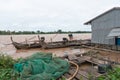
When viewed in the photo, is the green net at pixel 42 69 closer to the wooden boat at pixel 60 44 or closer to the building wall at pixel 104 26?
the building wall at pixel 104 26

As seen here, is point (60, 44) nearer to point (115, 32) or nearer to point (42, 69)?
point (115, 32)

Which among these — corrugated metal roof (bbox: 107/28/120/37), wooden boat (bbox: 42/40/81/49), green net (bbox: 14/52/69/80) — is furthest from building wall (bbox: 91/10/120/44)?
green net (bbox: 14/52/69/80)

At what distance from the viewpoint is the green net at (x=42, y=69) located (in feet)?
25.2

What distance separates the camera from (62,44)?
29266 millimetres

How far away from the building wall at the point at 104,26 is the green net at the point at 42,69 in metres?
12.5

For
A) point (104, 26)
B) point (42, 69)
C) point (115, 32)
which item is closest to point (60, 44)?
point (104, 26)

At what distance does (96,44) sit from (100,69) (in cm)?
1499

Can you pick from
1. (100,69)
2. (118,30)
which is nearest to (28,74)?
(100,69)

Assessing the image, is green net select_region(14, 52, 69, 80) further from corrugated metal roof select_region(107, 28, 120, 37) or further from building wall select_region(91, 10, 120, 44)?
building wall select_region(91, 10, 120, 44)

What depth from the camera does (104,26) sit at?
22.1m

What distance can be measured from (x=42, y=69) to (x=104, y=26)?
15.0 metres

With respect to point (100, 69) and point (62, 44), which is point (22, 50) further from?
point (100, 69)

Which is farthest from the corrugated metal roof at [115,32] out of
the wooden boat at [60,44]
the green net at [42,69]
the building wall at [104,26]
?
the green net at [42,69]

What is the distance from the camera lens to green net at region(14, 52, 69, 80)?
7.68m
